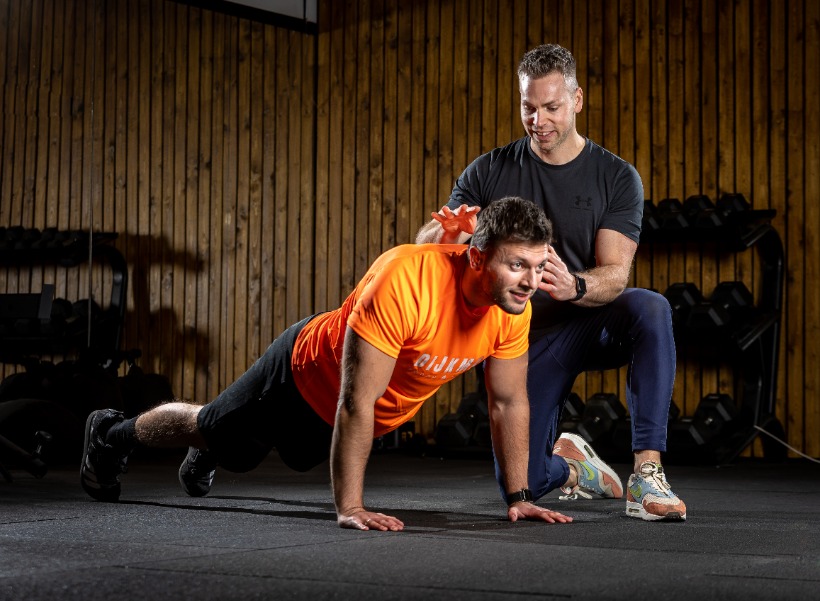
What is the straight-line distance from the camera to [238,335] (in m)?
6.66

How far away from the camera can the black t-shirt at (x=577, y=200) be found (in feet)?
9.24

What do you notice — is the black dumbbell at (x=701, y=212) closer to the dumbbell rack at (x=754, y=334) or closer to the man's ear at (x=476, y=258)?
the dumbbell rack at (x=754, y=334)

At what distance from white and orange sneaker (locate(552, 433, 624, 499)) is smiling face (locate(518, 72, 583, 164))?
918mm

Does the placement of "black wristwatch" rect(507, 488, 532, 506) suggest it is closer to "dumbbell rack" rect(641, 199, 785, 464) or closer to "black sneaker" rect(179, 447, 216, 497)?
"black sneaker" rect(179, 447, 216, 497)

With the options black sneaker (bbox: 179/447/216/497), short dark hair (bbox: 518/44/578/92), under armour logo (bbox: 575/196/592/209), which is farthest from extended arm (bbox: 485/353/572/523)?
black sneaker (bbox: 179/447/216/497)

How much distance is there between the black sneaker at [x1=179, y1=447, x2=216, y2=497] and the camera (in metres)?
3.02

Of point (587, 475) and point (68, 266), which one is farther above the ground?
point (68, 266)

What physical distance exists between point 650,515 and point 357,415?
2.60 feet

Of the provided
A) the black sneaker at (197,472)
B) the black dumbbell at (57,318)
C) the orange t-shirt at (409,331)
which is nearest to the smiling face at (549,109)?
the orange t-shirt at (409,331)

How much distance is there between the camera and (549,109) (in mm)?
2713

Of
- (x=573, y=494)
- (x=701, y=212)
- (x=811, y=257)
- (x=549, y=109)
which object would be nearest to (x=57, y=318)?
(x=701, y=212)

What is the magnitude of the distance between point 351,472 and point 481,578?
65 centimetres

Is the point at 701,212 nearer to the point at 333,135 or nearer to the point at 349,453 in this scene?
the point at 333,135

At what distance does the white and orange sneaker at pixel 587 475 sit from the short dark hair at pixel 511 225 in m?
1.08
